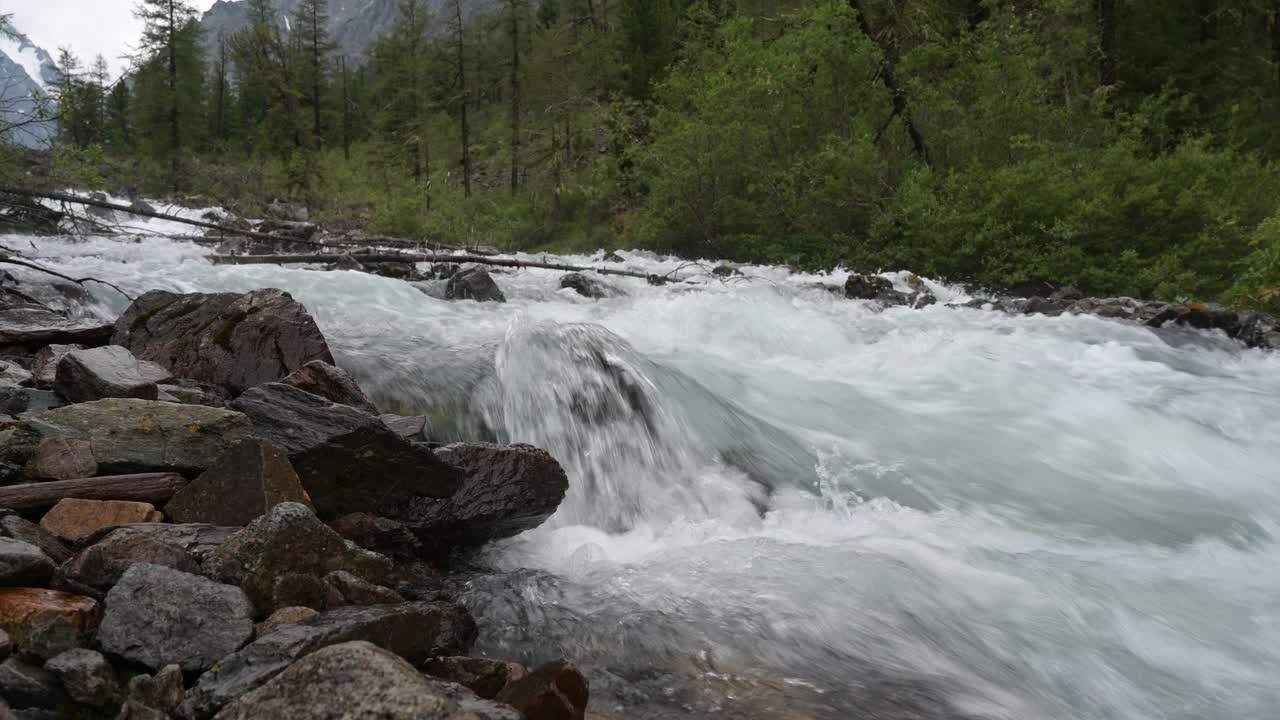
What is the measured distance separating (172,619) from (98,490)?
41.7 inches

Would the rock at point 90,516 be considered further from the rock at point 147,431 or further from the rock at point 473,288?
the rock at point 473,288

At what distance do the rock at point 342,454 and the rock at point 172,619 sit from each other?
3.76 feet

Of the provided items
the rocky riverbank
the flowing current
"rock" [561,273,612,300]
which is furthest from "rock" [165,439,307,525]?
"rock" [561,273,612,300]

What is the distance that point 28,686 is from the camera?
1909mm

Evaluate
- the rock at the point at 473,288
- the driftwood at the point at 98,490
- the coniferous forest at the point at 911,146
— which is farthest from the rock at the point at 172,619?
the rock at the point at 473,288

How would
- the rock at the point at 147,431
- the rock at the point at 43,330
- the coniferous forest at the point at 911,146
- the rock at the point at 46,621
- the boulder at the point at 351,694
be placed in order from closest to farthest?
the boulder at the point at 351,694 → the rock at the point at 46,621 → the rock at the point at 147,431 → the rock at the point at 43,330 → the coniferous forest at the point at 911,146

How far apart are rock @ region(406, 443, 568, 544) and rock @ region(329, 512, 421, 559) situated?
101mm

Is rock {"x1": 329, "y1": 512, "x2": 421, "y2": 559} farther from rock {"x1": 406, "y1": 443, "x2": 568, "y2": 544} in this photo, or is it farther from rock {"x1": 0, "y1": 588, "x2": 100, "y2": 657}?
rock {"x1": 0, "y1": 588, "x2": 100, "y2": 657}

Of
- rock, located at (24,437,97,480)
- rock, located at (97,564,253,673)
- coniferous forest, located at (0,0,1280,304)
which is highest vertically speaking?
coniferous forest, located at (0,0,1280,304)

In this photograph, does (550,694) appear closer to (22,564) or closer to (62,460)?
(22,564)

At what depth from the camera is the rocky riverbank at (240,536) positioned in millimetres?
1965

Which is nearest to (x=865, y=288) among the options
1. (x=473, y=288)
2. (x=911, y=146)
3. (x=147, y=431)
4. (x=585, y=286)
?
(x=585, y=286)

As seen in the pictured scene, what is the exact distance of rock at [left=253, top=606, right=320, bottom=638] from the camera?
228 cm

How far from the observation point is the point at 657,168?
63.8 feet
